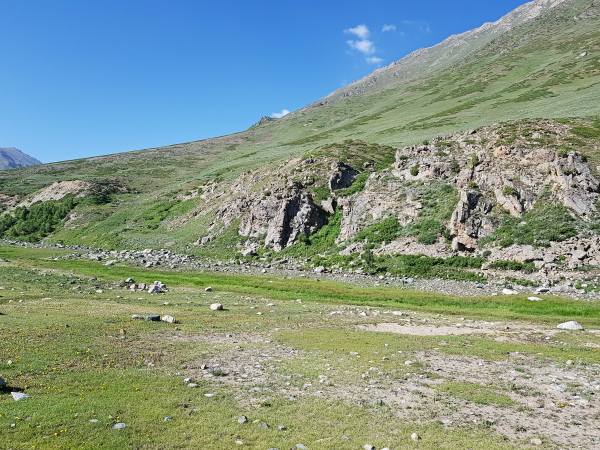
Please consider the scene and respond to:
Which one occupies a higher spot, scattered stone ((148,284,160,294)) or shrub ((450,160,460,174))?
shrub ((450,160,460,174))

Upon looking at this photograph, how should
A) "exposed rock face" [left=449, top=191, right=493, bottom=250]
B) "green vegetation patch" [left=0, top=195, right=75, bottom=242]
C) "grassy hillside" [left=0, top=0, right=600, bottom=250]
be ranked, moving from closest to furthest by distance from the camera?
"exposed rock face" [left=449, top=191, right=493, bottom=250] < "grassy hillside" [left=0, top=0, right=600, bottom=250] < "green vegetation patch" [left=0, top=195, right=75, bottom=242]

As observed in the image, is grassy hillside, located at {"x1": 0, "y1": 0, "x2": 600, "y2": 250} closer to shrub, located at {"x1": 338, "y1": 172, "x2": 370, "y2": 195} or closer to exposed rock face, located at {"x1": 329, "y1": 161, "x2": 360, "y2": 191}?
exposed rock face, located at {"x1": 329, "y1": 161, "x2": 360, "y2": 191}

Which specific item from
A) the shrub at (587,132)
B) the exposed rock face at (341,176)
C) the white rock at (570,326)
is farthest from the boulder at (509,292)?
the exposed rock face at (341,176)

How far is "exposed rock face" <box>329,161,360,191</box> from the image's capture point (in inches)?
2650

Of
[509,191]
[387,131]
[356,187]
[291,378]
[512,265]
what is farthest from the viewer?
[387,131]

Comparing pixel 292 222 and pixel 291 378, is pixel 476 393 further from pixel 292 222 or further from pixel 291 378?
pixel 292 222

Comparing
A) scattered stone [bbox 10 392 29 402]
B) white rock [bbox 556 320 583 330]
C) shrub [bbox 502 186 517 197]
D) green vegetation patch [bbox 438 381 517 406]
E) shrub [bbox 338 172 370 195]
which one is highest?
shrub [bbox 338 172 370 195]

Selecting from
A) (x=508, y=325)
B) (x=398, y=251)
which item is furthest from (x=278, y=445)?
(x=398, y=251)

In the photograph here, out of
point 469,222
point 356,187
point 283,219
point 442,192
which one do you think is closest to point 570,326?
point 469,222

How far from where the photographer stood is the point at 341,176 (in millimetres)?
68812

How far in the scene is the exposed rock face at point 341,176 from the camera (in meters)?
67.3

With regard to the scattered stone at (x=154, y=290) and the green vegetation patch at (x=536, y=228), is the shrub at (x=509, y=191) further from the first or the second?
the scattered stone at (x=154, y=290)

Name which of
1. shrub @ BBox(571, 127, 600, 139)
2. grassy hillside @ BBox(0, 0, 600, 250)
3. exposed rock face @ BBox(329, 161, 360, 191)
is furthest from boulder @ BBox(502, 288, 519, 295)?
exposed rock face @ BBox(329, 161, 360, 191)

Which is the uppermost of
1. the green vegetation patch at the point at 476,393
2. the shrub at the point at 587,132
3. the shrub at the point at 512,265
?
the shrub at the point at 587,132
